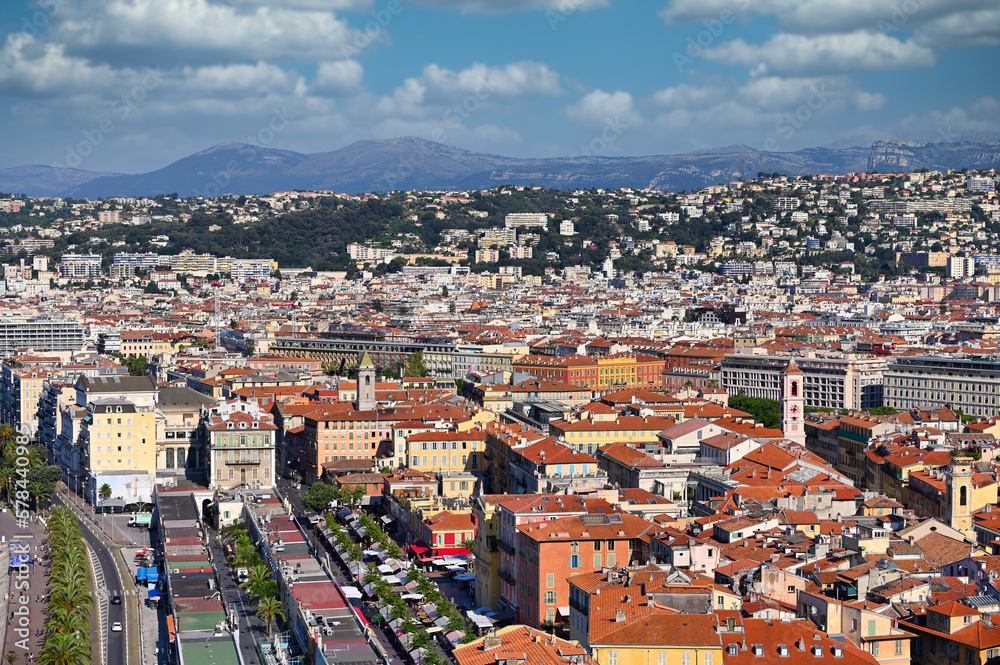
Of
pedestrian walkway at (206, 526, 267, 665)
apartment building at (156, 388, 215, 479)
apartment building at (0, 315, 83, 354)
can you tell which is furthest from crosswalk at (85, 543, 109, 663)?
apartment building at (0, 315, 83, 354)

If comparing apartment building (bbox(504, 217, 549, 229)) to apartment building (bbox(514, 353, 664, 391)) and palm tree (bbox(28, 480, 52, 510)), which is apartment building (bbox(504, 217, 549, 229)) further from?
palm tree (bbox(28, 480, 52, 510))

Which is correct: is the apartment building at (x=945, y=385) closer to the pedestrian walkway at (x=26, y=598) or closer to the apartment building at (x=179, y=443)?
the apartment building at (x=179, y=443)

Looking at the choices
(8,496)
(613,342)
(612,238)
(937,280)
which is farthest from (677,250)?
(8,496)

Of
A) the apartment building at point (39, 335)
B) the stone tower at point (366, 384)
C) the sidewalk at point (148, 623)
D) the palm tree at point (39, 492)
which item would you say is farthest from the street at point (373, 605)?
the apartment building at point (39, 335)

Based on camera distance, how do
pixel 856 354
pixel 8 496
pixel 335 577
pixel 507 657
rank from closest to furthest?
pixel 507 657, pixel 335 577, pixel 8 496, pixel 856 354

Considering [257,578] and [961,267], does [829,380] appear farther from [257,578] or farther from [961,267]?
[961,267]

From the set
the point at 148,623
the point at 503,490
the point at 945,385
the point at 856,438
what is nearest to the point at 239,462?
the point at 503,490

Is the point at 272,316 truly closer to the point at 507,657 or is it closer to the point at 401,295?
the point at 401,295
